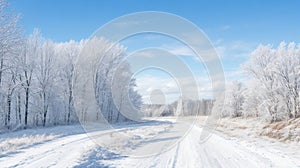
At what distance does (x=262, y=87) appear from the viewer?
3894 centimetres

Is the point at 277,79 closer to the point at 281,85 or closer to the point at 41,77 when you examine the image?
the point at 281,85

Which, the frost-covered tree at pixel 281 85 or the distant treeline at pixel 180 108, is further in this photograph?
the distant treeline at pixel 180 108

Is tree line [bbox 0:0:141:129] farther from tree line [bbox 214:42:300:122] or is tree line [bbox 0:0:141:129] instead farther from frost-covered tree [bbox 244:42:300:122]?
frost-covered tree [bbox 244:42:300:122]

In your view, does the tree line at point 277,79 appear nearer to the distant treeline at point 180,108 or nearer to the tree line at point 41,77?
the tree line at point 41,77

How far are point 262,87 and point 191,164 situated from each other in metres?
34.1

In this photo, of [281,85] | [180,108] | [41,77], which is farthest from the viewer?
[180,108]

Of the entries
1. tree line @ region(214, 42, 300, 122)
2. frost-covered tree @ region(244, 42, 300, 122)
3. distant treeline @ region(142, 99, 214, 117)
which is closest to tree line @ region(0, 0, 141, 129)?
tree line @ region(214, 42, 300, 122)

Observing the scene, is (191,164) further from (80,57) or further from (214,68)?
(80,57)

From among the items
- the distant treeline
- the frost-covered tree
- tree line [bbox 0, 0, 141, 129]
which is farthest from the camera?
the distant treeline

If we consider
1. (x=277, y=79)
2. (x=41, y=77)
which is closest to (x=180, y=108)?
(x=277, y=79)

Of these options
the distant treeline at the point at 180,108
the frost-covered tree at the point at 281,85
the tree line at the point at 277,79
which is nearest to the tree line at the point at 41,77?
the tree line at the point at 277,79

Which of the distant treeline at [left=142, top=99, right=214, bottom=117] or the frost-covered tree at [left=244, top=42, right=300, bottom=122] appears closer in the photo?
the frost-covered tree at [left=244, top=42, right=300, bottom=122]

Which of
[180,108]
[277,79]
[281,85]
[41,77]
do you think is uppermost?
A: [41,77]


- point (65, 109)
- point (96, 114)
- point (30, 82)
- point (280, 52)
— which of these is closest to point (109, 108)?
point (96, 114)
